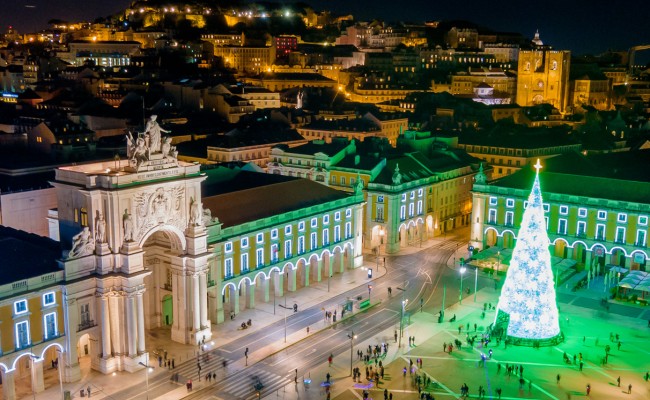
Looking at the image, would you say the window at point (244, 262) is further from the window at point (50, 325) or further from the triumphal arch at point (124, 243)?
the window at point (50, 325)

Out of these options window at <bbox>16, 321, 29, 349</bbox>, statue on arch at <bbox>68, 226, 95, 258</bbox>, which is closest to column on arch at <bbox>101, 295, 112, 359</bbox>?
statue on arch at <bbox>68, 226, 95, 258</bbox>

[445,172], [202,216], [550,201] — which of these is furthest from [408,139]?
[202,216]

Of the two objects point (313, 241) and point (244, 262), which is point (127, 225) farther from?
point (313, 241)

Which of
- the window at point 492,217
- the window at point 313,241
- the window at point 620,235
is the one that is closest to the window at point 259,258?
the window at point 313,241

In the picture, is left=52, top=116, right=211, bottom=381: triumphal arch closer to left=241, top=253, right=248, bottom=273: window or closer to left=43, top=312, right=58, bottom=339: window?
left=43, top=312, right=58, bottom=339: window

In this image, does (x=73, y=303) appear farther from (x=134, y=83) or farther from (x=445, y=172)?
(x=134, y=83)

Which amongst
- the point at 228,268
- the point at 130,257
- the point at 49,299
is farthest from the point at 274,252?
the point at 49,299
